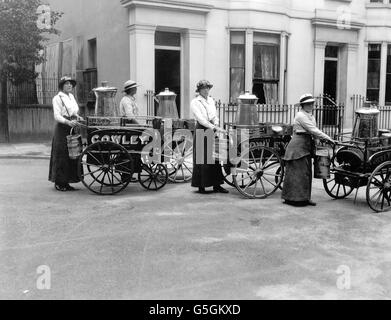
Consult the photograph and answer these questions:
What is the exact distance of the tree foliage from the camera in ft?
48.7

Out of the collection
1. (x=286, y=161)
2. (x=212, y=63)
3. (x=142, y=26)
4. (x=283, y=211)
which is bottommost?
(x=283, y=211)

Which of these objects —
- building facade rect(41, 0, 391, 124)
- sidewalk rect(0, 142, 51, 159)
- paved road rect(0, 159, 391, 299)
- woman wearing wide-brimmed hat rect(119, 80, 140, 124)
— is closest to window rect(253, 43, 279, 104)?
building facade rect(41, 0, 391, 124)

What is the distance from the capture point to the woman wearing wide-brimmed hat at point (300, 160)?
7.88 m

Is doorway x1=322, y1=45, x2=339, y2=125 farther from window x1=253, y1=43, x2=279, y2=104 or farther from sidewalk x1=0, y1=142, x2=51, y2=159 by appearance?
sidewalk x1=0, y1=142, x2=51, y2=159

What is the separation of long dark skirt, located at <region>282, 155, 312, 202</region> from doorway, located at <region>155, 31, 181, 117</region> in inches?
291

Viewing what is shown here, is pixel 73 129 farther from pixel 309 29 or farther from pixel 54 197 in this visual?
pixel 309 29

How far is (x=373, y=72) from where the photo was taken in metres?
17.8

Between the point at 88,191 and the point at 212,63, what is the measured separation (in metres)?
7.10

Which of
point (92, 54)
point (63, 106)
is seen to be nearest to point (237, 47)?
point (92, 54)

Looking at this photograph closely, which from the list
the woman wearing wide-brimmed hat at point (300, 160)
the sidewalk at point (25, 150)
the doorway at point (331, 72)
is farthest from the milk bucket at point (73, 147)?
the doorway at point (331, 72)

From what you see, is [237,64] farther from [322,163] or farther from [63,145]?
[322,163]

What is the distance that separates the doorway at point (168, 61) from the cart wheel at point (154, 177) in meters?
5.49

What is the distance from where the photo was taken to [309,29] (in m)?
16.3

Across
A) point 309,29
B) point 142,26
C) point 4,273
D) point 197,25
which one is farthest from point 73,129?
point 309,29
